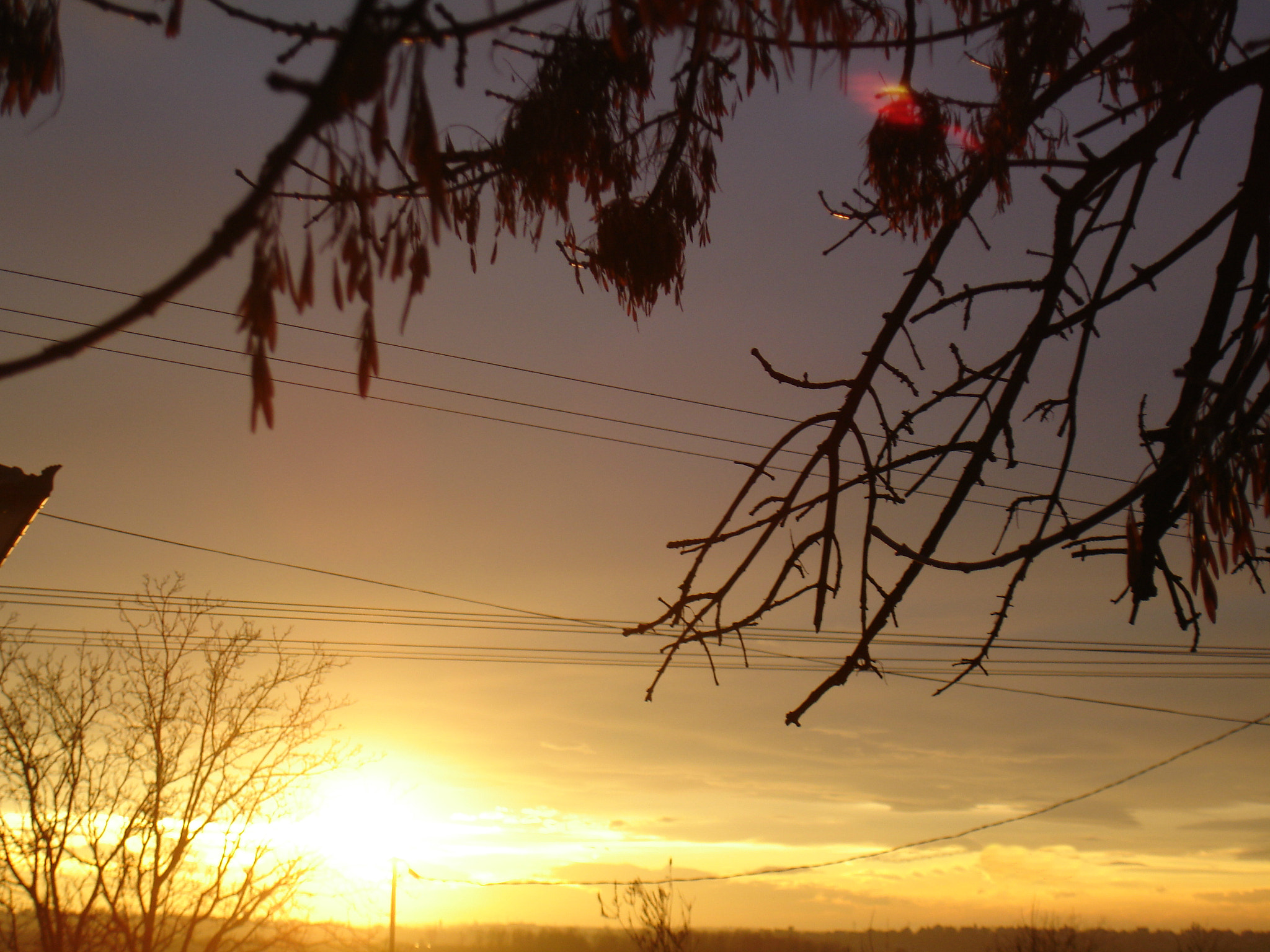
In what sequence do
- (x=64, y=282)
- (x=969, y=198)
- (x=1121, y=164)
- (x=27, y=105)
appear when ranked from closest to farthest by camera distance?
1. (x=27, y=105)
2. (x=1121, y=164)
3. (x=969, y=198)
4. (x=64, y=282)

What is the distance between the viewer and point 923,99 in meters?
2.69

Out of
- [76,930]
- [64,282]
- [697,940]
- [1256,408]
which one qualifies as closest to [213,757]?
[76,930]

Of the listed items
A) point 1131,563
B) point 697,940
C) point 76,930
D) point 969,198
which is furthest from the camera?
point 697,940

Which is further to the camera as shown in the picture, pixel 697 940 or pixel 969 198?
pixel 697 940

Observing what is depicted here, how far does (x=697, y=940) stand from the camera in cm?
1812

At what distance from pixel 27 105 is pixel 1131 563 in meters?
2.48

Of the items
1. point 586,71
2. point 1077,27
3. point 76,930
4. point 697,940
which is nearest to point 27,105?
point 586,71

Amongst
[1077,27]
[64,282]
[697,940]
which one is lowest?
[697,940]

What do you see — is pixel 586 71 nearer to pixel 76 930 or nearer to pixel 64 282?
pixel 64 282

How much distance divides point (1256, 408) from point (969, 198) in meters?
0.90

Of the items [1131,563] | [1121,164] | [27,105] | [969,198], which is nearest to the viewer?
[27,105]

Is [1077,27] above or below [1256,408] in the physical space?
above

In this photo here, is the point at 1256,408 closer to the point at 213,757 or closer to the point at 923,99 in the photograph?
the point at 923,99

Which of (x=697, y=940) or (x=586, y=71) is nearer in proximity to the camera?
(x=586, y=71)
